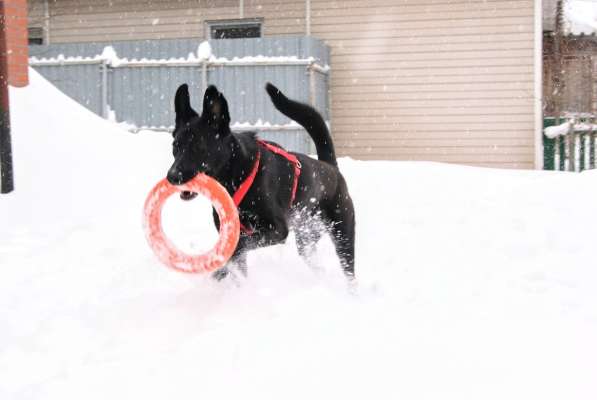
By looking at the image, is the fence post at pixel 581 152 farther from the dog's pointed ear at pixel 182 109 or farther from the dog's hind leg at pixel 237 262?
the dog's pointed ear at pixel 182 109

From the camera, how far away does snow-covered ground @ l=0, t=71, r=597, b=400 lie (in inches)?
104

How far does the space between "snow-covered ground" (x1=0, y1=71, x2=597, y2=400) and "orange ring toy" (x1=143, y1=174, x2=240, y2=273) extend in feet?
0.82

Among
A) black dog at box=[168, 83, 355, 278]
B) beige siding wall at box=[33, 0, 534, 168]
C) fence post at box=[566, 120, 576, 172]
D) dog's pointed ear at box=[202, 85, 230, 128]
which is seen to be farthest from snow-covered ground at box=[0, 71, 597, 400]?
beige siding wall at box=[33, 0, 534, 168]

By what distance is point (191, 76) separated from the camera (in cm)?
1320

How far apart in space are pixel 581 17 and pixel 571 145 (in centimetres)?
826

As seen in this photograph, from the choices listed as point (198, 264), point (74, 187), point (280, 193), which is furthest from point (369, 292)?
point (74, 187)

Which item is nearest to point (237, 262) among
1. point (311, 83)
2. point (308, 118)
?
point (308, 118)

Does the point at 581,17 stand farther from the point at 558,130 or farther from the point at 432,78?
the point at 432,78

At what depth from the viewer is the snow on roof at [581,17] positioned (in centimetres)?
1777

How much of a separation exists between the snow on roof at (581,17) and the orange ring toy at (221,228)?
15.5m

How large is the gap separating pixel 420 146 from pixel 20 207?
30.9 ft

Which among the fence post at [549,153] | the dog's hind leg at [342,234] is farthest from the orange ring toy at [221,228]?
the fence post at [549,153]

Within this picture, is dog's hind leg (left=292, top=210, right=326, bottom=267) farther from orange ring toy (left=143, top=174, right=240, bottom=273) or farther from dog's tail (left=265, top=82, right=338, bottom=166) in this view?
orange ring toy (left=143, top=174, right=240, bottom=273)

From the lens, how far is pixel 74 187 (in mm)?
6270
